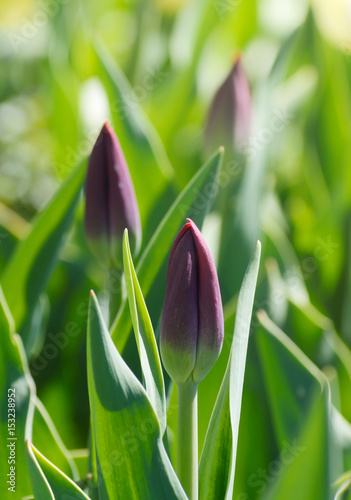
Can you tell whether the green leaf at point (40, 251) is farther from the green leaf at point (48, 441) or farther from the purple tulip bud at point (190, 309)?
the purple tulip bud at point (190, 309)

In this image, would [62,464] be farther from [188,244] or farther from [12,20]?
[12,20]

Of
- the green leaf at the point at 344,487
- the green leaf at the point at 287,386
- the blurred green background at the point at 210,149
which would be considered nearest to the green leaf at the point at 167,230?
the blurred green background at the point at 210,149

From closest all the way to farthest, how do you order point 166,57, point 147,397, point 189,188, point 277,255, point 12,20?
point 147,397, point 189,188, point 277,255, point 166,57, point 12,20

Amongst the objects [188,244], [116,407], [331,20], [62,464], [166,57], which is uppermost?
[331,20]

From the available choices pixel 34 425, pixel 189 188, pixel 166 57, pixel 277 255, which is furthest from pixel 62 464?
pixel 166 57

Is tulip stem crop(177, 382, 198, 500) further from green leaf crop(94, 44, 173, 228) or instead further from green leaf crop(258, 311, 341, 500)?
A: green leaf crop(94, 44, 173, 228)

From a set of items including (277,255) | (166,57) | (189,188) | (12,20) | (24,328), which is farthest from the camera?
(12,20)
